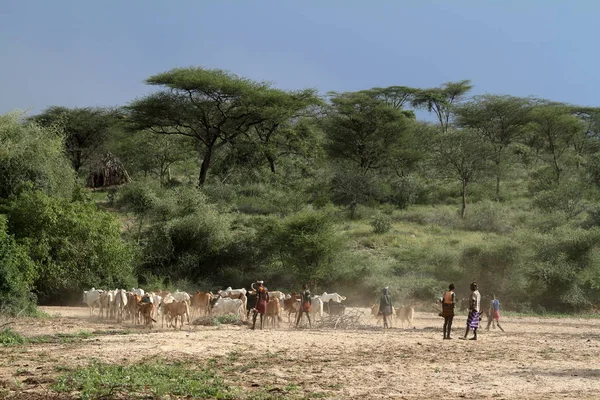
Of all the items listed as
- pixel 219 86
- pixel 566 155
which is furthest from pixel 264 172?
pixel 566 155

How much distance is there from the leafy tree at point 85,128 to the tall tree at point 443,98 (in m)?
24.7

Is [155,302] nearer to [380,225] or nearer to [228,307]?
[228,307]

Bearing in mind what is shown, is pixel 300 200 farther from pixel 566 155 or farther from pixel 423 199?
pixel 566 155

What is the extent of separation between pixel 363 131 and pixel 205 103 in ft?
38.7

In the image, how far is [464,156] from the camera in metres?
43.7

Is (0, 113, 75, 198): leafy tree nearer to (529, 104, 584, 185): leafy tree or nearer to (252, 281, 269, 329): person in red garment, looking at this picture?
(252, 281, 269, 329): person in red garment

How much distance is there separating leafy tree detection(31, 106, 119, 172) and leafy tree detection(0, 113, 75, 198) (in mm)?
20619

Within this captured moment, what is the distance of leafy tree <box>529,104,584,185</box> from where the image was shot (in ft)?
169

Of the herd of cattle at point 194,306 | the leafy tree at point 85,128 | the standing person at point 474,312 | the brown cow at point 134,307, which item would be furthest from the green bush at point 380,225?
the leafy tree at point 85,128

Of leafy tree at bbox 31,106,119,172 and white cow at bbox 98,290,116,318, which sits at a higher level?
leafy tree at bbox 31,106,119,172

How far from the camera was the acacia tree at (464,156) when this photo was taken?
144ft

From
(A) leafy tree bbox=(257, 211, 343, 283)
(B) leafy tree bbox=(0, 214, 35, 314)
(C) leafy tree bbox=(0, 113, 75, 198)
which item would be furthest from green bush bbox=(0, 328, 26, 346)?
(A) leafy tree bbox=(257, 211, 343, 283)

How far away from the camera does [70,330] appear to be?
17.2m

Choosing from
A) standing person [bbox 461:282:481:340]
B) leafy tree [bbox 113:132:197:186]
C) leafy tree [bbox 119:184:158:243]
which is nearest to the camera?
standing person [bbox 461:282:481:340]
